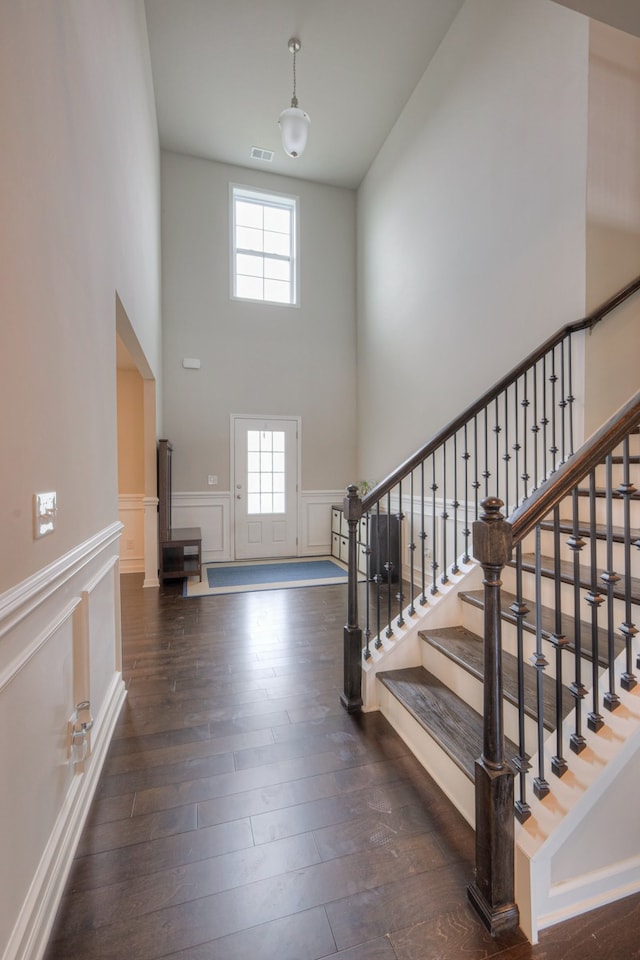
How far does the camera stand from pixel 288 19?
3.87 m

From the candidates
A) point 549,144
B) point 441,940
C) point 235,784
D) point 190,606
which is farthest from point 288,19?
point 441,940

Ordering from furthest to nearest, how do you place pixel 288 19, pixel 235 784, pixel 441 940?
pixel 288 19 < pixel 235 784 < pixel 441 940

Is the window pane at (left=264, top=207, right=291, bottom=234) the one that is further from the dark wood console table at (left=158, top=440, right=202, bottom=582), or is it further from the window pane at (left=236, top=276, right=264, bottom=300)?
the dark wood console table at (left=158, top=440, right=202, bottom=582)

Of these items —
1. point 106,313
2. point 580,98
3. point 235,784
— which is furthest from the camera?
point 580,98

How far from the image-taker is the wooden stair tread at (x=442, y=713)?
1597 millimetres

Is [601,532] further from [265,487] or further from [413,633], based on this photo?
[265,487]

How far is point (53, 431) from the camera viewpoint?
4.43ft

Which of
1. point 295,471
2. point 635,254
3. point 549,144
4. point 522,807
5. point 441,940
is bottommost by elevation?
point 441,940

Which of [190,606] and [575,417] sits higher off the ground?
[575,417]

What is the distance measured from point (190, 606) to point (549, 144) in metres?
4.54

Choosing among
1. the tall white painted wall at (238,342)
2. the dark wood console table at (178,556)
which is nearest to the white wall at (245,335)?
the tall white painted wall at (238,342)

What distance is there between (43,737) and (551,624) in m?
1.90

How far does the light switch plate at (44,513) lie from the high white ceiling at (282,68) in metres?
4.96

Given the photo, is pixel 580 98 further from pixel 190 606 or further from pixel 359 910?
pixel 190 606
